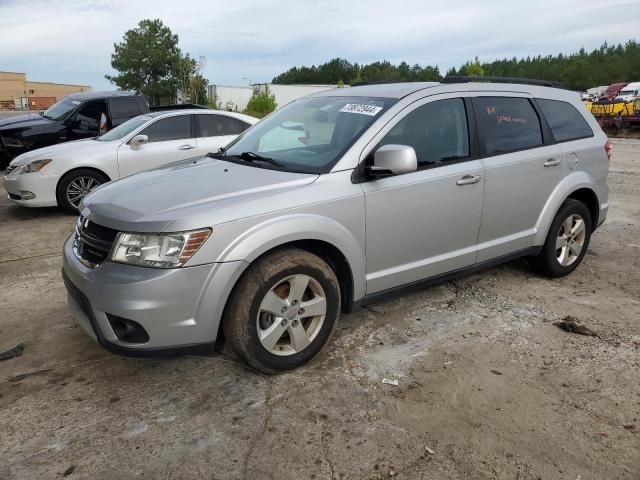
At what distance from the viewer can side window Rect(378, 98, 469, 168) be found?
3598mm

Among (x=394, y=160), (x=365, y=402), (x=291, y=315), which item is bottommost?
(x=365, y=402)

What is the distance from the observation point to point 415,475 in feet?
7.85

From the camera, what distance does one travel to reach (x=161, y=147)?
7.83 metres

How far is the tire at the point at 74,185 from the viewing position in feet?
24.1

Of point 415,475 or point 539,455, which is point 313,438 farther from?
point 539,455

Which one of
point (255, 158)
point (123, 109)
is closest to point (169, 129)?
point (123, 109)

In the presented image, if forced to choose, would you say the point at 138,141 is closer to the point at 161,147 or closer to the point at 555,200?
the point at 161,147

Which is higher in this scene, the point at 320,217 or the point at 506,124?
the point at 506,124

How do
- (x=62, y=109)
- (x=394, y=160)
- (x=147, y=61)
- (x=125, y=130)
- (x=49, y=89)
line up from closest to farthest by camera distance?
(x=394, y=160), (x=125, y=130), (x=62, y=109), (x=147, y=61), (x=49, y=89)

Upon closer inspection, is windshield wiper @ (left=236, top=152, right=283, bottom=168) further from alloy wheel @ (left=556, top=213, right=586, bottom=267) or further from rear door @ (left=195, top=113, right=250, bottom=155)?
rear door @ (left=195, top=113, right=250, bottom=155)

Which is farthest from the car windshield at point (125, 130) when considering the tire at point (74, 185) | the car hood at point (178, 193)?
the car hood at point (178, 193)

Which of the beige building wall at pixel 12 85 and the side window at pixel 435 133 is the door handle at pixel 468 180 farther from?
the beige building wall at pixel 12 85

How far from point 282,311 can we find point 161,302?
0.70m

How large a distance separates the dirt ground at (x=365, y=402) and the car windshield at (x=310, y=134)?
4.14 feet
